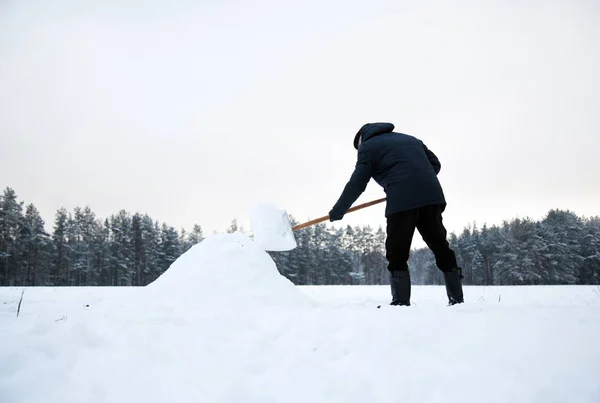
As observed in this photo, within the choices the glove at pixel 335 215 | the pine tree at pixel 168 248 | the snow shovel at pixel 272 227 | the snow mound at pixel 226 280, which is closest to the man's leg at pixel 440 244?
the glove at pixel 335 215

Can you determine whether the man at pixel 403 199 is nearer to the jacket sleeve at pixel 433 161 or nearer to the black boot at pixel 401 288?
the black boot at pixel 401 288

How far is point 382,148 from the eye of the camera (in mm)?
3643

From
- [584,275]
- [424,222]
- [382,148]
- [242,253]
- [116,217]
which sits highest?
[116,217]

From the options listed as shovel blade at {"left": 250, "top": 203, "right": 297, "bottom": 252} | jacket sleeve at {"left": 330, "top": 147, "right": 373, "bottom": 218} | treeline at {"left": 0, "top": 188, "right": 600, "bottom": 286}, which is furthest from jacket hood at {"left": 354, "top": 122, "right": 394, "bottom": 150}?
treeline at {"left": 0, "top": 188, "right": 600, "bottom": 286}

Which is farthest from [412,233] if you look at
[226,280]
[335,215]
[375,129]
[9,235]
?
[9,235]

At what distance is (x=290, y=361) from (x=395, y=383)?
602mm

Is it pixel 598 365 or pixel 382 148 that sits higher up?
pixel 382 148

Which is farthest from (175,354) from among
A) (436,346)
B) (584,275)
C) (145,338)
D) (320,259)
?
(584,275)

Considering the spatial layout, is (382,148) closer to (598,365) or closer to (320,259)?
(598,365)

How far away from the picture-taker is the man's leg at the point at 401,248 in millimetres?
3412

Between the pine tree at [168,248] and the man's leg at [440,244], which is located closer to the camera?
the man's leg at [440,244]

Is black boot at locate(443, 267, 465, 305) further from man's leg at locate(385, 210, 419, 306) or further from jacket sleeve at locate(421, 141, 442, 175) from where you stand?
jacket sleeve at locate(421, 141, 442, 175)

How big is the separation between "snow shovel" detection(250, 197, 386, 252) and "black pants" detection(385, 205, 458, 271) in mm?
887

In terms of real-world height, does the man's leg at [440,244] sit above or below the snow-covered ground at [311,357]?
above
